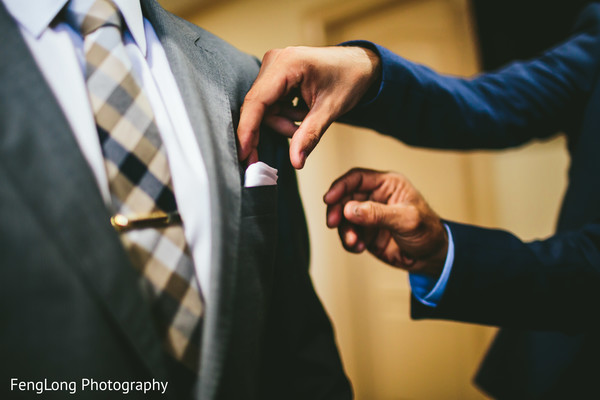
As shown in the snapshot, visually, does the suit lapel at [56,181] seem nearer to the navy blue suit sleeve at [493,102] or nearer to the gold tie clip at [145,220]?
the gold tie clip at [145,220]

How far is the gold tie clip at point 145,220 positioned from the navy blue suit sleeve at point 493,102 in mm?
309

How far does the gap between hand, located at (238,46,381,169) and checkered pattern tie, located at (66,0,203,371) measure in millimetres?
115

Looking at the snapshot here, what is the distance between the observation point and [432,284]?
52 centimetres

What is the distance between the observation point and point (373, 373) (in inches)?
48.9

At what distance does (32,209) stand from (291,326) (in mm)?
372

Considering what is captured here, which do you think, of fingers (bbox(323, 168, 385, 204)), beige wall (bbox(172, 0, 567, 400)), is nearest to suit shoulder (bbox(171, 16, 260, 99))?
fingers (bbox(323, 168, 385, 204))

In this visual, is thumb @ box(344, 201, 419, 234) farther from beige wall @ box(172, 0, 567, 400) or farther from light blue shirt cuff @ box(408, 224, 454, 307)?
beige wall @ box(172, 0, 567, 400)

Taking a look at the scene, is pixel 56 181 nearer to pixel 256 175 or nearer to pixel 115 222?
pixel 115 222

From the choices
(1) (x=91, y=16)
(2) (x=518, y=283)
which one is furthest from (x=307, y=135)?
(2) (x=518, y=283)

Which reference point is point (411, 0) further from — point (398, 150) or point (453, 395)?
point (453, 395)

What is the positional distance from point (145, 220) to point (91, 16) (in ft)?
0.83

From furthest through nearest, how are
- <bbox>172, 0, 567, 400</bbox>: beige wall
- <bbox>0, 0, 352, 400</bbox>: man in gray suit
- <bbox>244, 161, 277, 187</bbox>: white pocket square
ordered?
<bbox>172, 0, 567, 400</bbox>: beige wall → <bbox>244, 161, 277, 187</bbox>: white pocket square → <bbox>0, 0, 352, 400</bbox>: man in gray suit

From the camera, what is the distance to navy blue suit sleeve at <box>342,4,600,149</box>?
1.62ft

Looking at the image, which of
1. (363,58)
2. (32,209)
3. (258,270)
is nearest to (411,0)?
(363,58)
